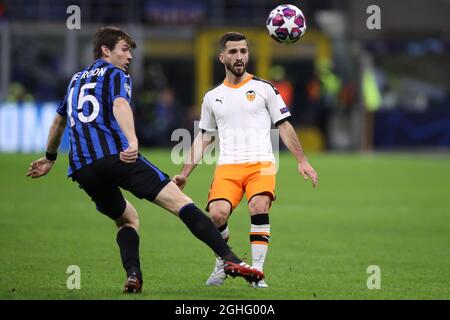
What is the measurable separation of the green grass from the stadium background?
31 mm

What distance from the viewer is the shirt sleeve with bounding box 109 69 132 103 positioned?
8547 mm

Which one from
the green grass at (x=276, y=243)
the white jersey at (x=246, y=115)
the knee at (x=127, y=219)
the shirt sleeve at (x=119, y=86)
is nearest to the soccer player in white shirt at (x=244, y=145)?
the white jersey at (x=246, y=115)

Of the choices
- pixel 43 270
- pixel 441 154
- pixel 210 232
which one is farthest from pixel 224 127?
pixel 441 154

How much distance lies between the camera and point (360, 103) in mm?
34031

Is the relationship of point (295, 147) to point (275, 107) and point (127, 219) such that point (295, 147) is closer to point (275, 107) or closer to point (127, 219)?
point (275, 107)

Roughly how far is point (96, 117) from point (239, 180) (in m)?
1.61

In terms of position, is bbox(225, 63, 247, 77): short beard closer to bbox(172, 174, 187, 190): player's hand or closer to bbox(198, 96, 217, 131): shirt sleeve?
bbox(198, 96, 217, 131): shirt sleeve

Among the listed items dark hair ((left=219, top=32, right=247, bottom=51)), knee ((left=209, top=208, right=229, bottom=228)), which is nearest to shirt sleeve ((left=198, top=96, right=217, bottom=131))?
dark hair ((left=219, top=32, right=247, bottom=51))

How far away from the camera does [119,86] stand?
8578 millimetres

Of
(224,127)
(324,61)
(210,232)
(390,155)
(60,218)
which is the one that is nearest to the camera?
(210,232)

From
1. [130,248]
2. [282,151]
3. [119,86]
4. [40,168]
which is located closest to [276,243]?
[130,248]

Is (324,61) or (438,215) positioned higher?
(324,61)

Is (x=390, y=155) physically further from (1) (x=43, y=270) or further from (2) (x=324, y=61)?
(1) (x=43, y=270)

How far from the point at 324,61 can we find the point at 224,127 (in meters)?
27.3
